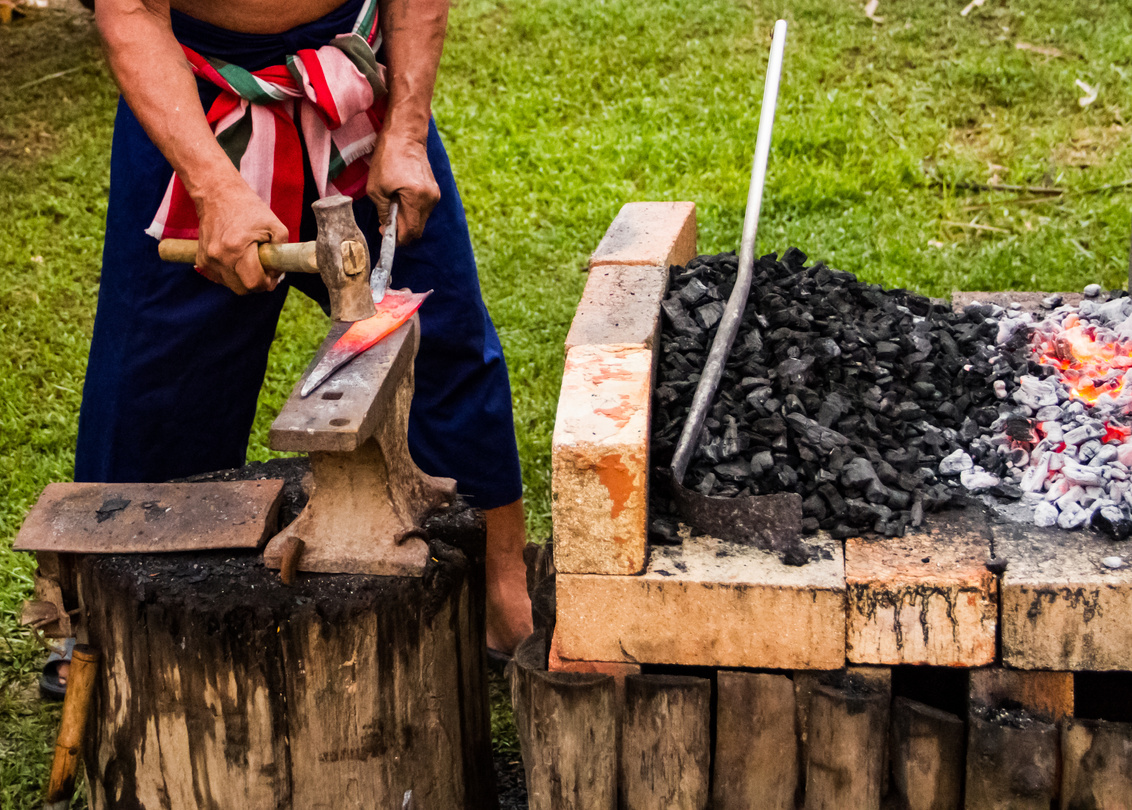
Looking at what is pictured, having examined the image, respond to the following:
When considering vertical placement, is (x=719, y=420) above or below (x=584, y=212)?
below

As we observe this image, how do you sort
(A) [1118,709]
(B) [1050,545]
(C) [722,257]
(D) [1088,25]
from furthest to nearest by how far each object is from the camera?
(D) [1088,25] < (C) [722,257] < (A) [1118,709] < (B) [1050,545]

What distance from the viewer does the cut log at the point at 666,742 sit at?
7.25 feet

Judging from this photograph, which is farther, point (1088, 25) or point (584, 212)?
point (1088, 25)

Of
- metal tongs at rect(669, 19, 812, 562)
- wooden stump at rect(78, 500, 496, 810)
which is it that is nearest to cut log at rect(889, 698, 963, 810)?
metal tongs at rect(669, 19, 812, 562)

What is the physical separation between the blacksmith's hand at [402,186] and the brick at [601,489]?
68 cm

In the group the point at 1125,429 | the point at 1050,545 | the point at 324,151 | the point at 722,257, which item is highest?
the point at 324,151

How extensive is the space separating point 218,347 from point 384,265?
22.8 inches

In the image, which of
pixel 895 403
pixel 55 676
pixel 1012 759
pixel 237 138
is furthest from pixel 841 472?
pixel 55 676

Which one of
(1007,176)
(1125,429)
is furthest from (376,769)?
(1007,176)

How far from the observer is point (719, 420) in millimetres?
2551

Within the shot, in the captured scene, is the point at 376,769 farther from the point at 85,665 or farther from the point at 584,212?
the point at 584,212

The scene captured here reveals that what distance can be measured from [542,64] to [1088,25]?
3210mm

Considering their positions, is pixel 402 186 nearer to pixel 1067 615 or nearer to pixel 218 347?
pixel 218 347

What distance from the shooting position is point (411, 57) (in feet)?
9.21
